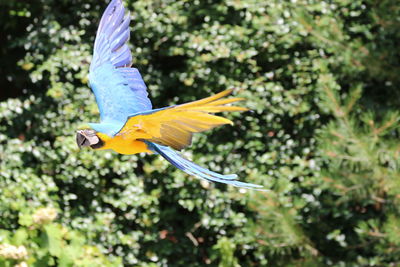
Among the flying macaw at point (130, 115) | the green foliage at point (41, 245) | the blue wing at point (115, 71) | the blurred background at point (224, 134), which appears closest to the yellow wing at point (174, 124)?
the flying macaw at point (130, 115)

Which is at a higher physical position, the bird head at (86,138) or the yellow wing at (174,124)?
the yellow wing at (174,124)

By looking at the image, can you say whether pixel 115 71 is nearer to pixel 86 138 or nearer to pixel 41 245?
pixel 86 138

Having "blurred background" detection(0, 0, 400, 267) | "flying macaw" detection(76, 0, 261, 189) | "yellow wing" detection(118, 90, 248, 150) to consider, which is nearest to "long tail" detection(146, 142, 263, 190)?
"flying macaw" detection(76, 0, 261, 189)

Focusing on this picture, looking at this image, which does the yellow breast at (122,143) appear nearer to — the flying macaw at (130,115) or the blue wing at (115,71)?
the flying macaw at (130,115)

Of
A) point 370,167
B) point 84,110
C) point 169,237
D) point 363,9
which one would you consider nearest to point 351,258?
point 370,167

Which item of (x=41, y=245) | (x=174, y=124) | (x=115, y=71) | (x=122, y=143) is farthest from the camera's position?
(x=41, y=245)

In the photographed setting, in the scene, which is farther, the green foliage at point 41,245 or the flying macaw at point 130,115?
the green foliage at point 41,245

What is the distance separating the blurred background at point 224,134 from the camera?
4148 millimetres

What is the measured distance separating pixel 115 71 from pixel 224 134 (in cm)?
203

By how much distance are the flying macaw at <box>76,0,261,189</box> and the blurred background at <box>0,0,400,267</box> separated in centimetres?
157

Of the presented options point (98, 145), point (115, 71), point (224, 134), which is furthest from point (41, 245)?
point (98, 145)

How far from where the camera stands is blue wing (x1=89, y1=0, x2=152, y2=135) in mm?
2486

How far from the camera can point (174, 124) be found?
6.30 ft

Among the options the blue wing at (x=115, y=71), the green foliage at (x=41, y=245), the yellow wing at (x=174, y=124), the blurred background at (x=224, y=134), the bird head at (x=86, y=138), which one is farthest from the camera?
the blurred background at (x=224, y=134)
